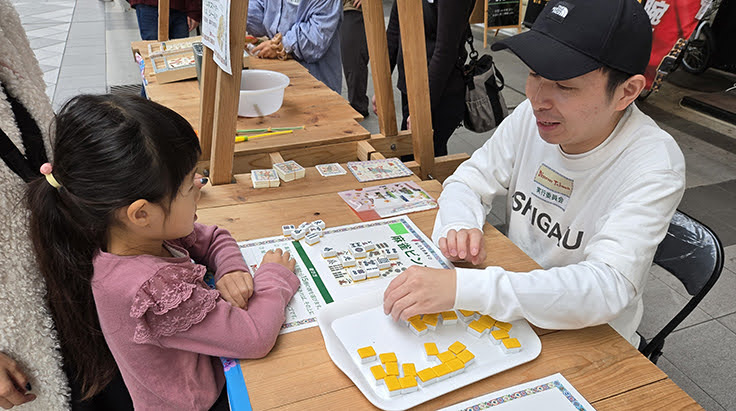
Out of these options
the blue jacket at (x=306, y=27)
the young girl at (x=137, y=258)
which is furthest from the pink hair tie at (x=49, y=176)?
the blue jacket at (x=306, y=27)

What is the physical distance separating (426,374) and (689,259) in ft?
2.84

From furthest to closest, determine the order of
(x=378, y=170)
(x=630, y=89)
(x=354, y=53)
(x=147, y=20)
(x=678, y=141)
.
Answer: (x=678, y=141), (x=354, y=53), (x=147, y=20), (x=378, y=170), (x=630, y=89)

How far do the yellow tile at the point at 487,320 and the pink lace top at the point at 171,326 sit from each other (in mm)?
386

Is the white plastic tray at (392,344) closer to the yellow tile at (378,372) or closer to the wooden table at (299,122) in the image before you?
the yellow tile at (378,372)

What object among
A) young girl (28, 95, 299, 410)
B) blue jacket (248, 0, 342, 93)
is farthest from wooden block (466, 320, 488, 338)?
blue jacket (248, 0, 342, 93)

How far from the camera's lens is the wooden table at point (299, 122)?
1770 millimetres

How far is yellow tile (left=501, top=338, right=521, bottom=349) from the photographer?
89 centimetres

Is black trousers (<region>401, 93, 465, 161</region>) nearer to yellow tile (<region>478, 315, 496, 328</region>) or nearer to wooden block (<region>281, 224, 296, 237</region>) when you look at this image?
wooden block (<region>281, 224, 296, 237</region>)

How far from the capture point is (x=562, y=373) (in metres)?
0.87

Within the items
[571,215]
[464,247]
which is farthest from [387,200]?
[571,215]

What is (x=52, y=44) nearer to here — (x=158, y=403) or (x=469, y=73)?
(x=469, y=73)

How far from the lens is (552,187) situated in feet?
4.12

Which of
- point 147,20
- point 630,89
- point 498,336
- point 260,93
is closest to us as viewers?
point 498,336

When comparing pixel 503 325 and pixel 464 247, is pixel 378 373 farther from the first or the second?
pixel 464 247
